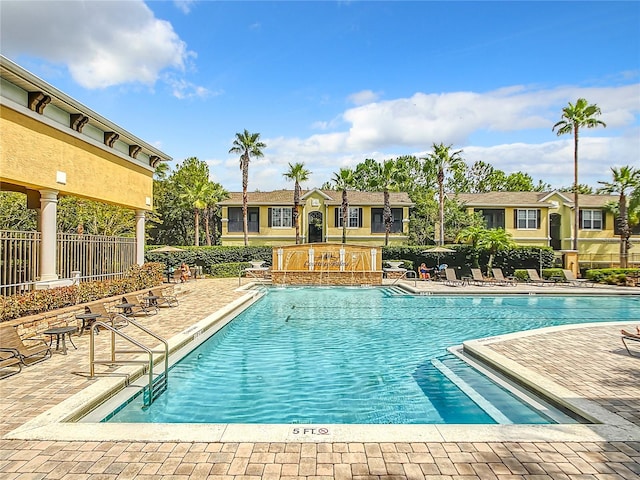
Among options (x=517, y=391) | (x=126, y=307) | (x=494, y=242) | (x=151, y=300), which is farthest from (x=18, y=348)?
(x=494, y=242)

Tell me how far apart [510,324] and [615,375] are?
277 inches

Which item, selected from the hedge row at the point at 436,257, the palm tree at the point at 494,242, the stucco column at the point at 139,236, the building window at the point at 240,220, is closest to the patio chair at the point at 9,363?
the stucco column at the point at 139,236

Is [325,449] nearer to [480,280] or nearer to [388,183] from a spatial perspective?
[480,280]

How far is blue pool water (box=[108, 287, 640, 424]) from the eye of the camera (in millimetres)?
6359

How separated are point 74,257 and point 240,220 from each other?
2500 centimetres

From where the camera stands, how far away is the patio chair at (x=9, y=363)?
6.95 meters

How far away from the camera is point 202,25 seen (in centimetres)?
1491

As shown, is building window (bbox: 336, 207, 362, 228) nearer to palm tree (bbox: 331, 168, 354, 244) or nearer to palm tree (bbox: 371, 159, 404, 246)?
palm tree (bbox: 331, 168, 354, 244)

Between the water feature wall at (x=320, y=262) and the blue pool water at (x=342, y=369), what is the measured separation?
31.0ft

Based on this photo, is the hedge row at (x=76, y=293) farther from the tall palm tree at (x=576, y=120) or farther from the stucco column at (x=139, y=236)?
the tall palm tree at (x=576, y=120)

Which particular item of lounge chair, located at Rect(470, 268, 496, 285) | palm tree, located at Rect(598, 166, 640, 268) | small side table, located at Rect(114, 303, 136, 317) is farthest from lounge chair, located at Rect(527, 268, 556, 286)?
small side table, located at Rect(114, 303, 136, 317)

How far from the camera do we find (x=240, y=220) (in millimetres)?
38688

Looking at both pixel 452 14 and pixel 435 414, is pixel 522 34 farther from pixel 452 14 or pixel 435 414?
pixel 435 414

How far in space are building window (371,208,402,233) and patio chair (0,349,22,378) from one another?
107ft
